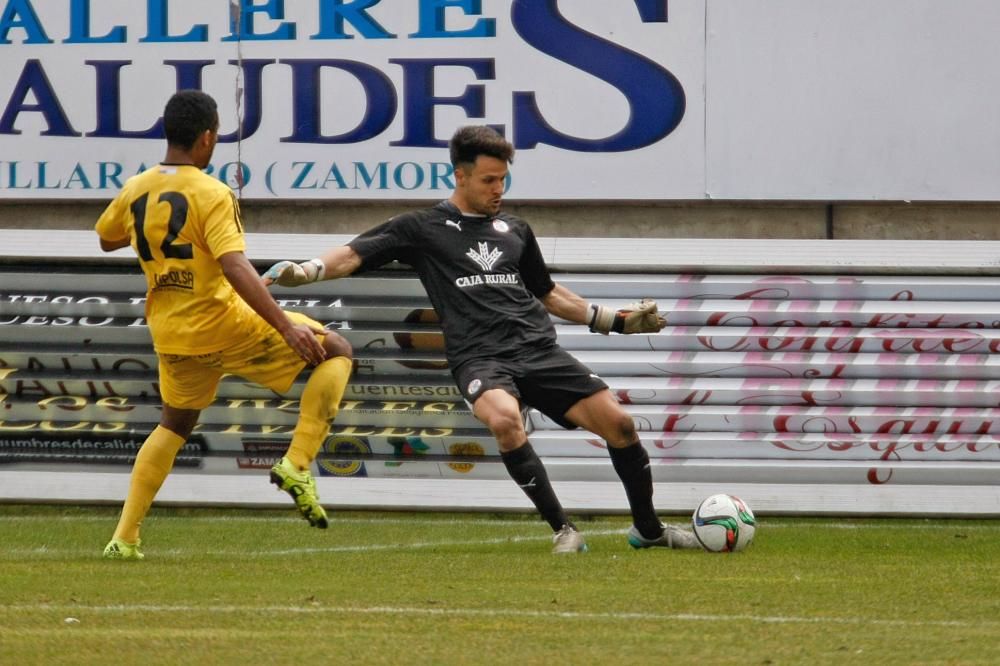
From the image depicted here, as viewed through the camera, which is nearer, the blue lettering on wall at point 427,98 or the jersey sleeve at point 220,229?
the jersey sleeve at point 220,229

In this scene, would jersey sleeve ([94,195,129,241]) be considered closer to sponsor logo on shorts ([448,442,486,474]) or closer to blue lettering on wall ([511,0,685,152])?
sponsor logo on shorts ([448,442,486,474])

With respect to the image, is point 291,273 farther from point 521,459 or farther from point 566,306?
point 566,306

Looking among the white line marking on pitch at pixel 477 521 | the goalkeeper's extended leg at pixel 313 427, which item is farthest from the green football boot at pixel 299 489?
the white line marking on pitch at pixel 477 521

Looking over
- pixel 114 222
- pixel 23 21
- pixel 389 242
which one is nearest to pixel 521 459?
pixel 389 242

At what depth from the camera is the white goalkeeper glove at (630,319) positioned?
772 cm

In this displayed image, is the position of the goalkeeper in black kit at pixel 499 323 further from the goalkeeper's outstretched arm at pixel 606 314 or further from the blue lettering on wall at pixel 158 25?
the blue lettering on wall at pixel 158 25

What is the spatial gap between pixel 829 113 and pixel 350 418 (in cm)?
331

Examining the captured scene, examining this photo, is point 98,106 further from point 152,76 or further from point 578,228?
point 578,228

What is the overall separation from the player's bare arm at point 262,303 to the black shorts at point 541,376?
77 cm

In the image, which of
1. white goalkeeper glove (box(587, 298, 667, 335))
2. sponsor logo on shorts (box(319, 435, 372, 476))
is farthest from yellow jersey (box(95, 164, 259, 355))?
sponsor logo on shorts (box(319, 435, 372, 476))

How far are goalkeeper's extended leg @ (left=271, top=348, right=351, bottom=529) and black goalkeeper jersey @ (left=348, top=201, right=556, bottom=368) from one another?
484mm

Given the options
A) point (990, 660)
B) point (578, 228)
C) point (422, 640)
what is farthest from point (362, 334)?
point (990, 660)

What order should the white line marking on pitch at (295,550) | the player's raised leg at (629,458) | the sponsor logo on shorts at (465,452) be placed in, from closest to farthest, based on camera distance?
the player's raised leg at (629,458)
the white line marking on pitch at (295,550)
the sponsor logo on shorts at (465,452)

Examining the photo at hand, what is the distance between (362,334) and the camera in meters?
10.1
